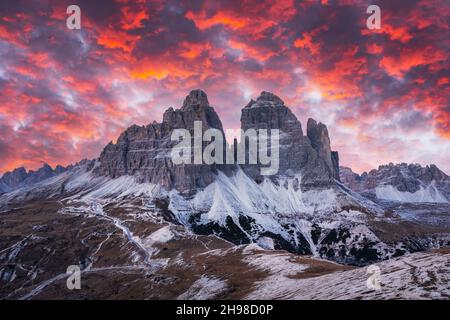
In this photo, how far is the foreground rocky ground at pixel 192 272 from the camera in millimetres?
42969

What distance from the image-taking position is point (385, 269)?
50.6 m

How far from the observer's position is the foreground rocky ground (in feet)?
141

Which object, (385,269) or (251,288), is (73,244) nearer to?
(251,288)

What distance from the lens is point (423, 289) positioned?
112 feet

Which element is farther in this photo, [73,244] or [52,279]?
[73,244]

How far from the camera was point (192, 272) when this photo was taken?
11038cm
